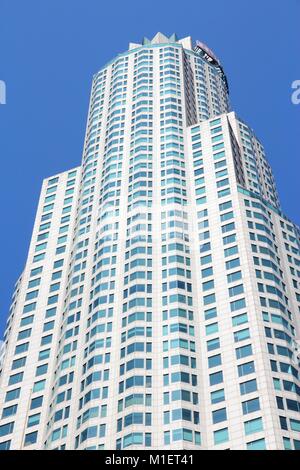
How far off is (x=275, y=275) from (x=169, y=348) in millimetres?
17753

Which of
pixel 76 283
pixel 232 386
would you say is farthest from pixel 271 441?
pixel 76 283

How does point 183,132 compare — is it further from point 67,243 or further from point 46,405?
point 46,405

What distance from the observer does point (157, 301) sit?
88.9 metres

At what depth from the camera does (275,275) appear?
88625mm

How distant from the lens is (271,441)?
68062 millimetres

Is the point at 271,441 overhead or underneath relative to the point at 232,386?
underneath

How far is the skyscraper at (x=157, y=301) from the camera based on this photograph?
2938 inches

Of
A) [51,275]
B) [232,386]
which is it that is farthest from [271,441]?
[51,275]

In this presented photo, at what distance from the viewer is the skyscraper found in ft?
245
